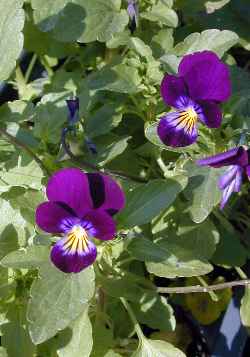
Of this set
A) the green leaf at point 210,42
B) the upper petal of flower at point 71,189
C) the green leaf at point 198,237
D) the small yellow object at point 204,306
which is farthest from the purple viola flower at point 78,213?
the small yellow object at point 204,306

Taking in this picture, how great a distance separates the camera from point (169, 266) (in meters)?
1.19

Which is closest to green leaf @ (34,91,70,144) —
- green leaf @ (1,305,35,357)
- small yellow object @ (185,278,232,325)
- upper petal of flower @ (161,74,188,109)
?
upper petal of flower @ (161,74,188,109)

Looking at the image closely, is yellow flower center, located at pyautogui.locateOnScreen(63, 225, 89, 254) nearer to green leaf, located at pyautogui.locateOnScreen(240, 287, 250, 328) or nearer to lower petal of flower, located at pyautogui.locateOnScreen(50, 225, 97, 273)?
lower petal of flower, located at pyautogui.locateOnScreen(50, 225, 97, 273)

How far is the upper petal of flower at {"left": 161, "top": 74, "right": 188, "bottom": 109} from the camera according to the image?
3.98ft

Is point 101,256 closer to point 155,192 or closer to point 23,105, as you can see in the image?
point 155,192

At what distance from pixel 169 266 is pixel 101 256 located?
0.12 meters

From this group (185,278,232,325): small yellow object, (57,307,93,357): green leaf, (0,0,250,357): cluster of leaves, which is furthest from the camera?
(185,278,232,325): small yellow object

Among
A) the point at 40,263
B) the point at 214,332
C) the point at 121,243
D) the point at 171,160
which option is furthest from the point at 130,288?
the point at 214,332

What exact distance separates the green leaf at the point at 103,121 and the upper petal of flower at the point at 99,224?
0.34 metres

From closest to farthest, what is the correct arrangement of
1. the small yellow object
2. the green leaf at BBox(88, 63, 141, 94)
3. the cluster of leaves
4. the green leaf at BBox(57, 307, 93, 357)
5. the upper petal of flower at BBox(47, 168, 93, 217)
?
the upper petal of flower at BBox(47, 168, 93, 217) < the cluster of leaves < the green leaf at BBox(57, 307, 93, 357) < the green leaf at BBox(88, 63, 141, 94) < the small yellow object

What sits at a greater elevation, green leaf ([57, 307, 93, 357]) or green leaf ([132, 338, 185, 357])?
green leaf ([57, 307, 93, 357])

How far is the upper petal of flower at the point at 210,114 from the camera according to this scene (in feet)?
4.00

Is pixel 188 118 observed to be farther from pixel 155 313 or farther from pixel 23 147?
pixel 155 313

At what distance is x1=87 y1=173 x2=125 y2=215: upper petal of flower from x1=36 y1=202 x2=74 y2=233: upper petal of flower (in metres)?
0.05
